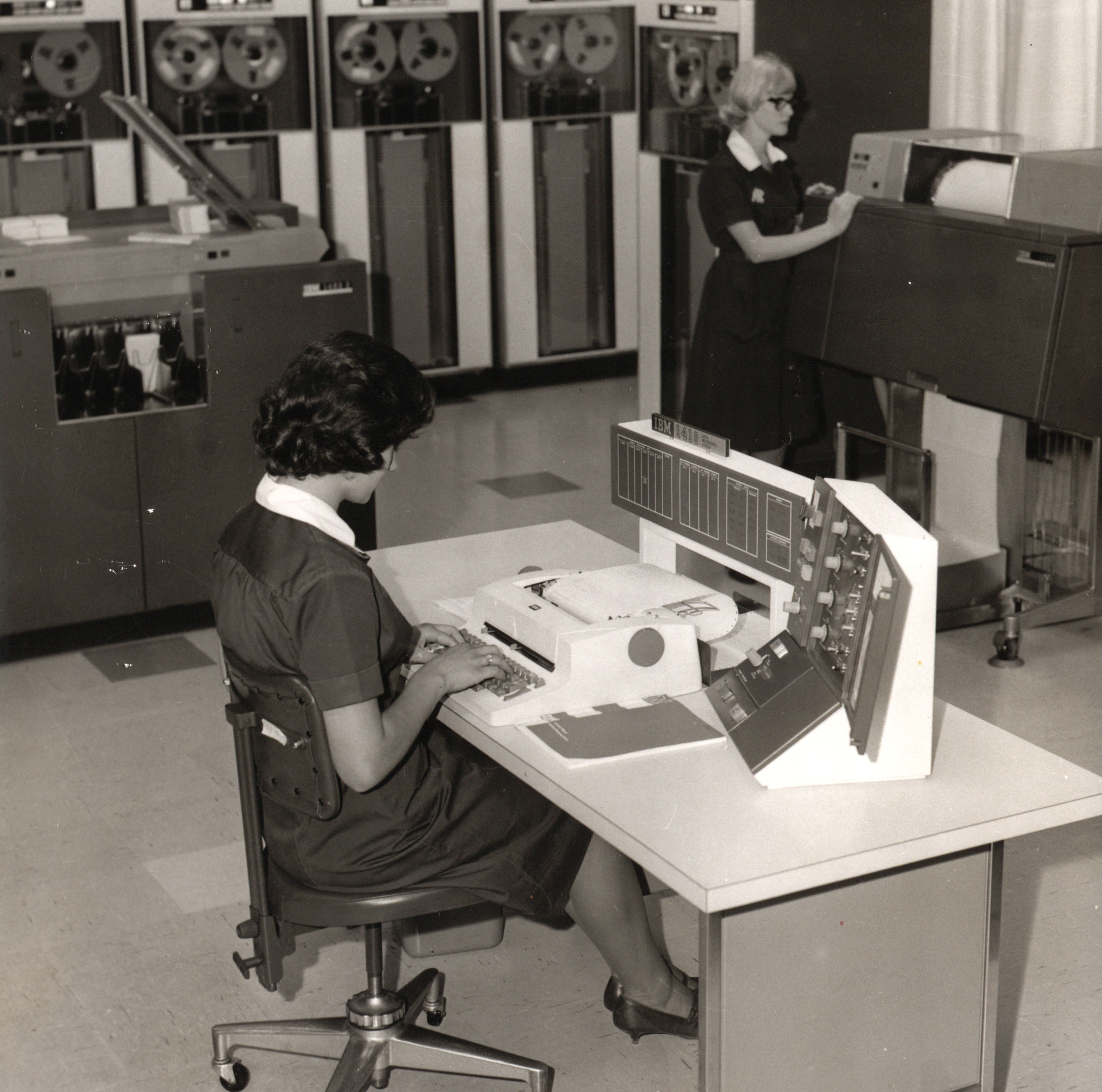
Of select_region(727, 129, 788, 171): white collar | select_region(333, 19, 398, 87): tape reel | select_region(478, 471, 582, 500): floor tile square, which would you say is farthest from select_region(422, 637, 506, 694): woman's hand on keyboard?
select_region(333, 19, 398, 87): tape reel

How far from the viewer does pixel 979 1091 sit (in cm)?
222

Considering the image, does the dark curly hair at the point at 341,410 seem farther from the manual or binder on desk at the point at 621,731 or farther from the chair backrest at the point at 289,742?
the manual or binder on desk at the point at 621,731

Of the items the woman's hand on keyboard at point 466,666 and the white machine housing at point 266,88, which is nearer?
the woman's hand on keyboard at point 466,666

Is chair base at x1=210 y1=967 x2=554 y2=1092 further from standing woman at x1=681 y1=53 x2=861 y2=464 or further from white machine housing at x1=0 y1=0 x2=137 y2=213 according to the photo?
white machine housing at x1=0 y1=0 x2=137 y2=213

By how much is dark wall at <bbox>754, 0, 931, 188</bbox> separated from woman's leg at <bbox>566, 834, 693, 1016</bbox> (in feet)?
11.3

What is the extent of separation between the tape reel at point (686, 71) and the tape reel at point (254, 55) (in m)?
1.55

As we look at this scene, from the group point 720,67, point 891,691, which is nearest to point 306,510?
point 891,691

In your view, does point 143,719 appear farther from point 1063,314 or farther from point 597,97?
point 597,97

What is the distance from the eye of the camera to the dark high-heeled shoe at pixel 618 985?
2.60 metres

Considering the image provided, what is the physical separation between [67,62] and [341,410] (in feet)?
14.2

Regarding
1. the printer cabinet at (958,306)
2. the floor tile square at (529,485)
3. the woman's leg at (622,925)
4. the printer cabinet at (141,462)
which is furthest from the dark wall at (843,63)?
the woman's leg at (622,925)

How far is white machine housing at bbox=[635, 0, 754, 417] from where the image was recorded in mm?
5809

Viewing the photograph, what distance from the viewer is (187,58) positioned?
625 cm

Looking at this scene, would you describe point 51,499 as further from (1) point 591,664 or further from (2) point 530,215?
(2) point 530,215
